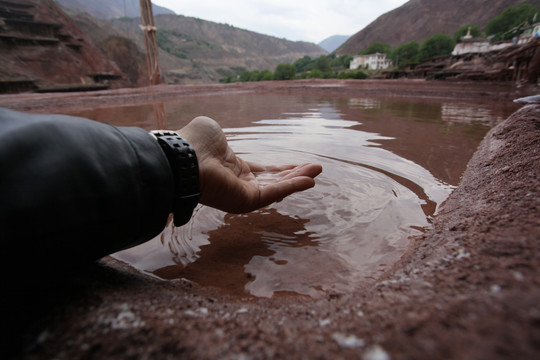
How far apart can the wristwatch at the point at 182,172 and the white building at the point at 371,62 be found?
205ft

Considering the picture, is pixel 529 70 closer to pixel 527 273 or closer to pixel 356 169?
pixel 356 169

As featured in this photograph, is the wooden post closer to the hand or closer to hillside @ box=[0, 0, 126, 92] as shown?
hillside @ box=[0, 0, 126, 92]

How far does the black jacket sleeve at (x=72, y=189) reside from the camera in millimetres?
479

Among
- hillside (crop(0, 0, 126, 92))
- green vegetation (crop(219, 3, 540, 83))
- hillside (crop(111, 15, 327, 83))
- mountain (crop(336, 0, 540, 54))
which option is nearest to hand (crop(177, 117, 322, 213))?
hillside (crop(0, 0, 126, 92))

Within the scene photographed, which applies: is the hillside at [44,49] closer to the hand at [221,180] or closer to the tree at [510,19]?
the hand at [221,180]

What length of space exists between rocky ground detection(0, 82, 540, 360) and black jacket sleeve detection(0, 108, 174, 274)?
82mm

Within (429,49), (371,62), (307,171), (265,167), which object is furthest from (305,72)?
(307,171)

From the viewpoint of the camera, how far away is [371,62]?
58219 millimetres

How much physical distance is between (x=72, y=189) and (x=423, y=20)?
339 ft

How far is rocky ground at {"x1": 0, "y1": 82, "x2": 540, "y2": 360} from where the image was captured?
37cm

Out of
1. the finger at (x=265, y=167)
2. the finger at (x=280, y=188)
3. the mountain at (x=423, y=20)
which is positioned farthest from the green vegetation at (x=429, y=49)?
the finger at (x=280, y=188)

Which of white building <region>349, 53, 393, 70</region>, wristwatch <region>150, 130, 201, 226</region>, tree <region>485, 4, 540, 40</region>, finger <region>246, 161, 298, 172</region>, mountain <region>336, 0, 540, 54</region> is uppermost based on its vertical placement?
mountain <region>336, 0, 540, 54</region>

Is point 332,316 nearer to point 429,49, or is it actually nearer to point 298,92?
point 298,92

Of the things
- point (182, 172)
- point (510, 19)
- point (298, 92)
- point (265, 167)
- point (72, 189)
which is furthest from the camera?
point (510, 19)
